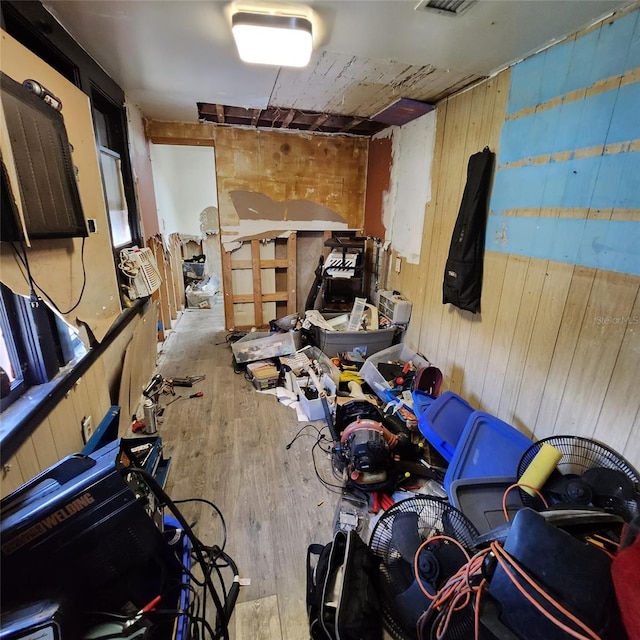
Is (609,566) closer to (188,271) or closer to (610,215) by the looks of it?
(610,215)

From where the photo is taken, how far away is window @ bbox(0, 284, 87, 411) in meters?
1.29

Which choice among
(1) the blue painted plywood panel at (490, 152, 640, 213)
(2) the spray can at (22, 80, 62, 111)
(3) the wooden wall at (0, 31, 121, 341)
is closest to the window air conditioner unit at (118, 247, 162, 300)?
(3) the wooden wall at (0, 31, 121, 341)

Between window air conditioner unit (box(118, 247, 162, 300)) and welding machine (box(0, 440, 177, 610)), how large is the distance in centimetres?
167

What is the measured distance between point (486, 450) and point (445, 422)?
11.6 inches

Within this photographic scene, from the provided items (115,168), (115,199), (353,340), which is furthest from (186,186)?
(353,340)

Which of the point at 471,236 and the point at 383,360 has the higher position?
the point at 471,236

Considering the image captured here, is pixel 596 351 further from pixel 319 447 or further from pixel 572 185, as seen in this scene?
pixel 319 447

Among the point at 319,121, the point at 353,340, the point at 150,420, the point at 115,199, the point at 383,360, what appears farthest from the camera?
the point at 319,121

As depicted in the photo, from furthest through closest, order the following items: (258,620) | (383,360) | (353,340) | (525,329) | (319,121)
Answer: (319,121) → (353,340) → (383,360) → (525,329) → (258,620)

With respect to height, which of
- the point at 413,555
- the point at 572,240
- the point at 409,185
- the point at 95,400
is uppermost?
the point at 409,185

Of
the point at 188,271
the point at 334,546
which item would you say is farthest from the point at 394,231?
the point at 188,271

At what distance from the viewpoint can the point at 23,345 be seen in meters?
1.35

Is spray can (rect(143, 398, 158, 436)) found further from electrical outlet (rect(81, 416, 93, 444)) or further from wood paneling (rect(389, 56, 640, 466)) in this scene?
wood paneling (rect(389, 56, 640, 466))

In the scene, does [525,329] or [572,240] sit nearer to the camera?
[572,240]
